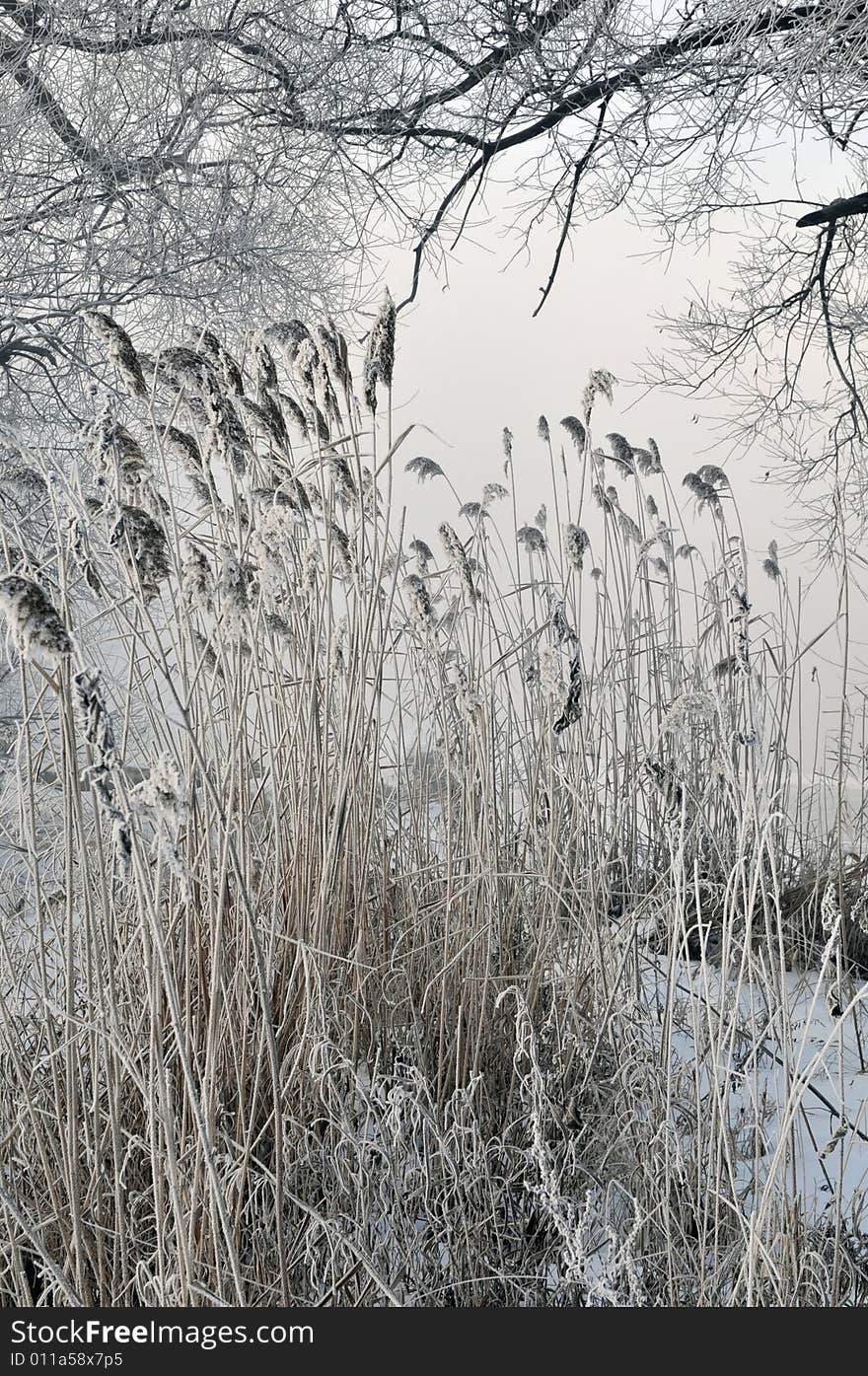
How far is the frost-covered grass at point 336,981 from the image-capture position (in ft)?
3.55

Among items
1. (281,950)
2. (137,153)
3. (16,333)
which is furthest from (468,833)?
(16,333)

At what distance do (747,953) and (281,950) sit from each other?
26.1 inches

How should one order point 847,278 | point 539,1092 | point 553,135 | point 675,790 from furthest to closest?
point 847,278 < point 553,135 < point 675,790 < point 539,1092

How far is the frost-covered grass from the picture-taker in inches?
42.6

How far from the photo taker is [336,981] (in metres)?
1.56

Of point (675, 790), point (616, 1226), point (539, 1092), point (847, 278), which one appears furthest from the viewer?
point (847, 278)

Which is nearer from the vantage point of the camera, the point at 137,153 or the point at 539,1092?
the point at 539,1092

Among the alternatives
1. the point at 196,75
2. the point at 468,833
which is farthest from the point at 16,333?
the point at 468,833

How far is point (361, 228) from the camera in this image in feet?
15.8

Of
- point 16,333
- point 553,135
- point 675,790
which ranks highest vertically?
point 553,135

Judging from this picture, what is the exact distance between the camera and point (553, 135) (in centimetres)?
441

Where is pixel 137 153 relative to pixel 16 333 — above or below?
above

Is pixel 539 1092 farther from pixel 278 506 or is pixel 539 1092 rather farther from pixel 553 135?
pixel 553 135

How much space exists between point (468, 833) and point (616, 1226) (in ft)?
1.85
